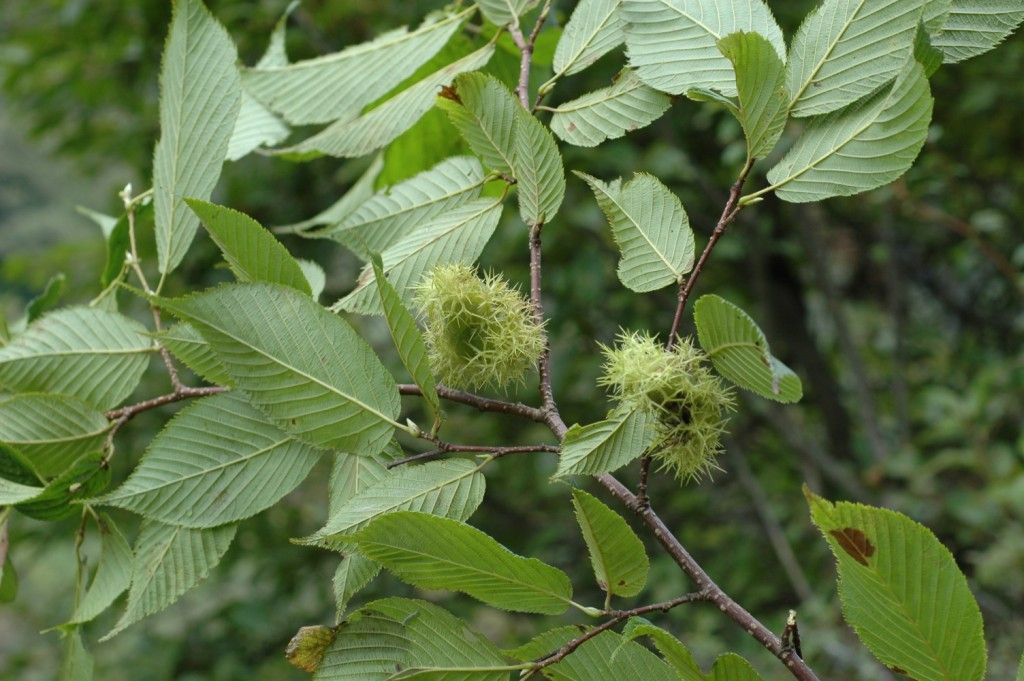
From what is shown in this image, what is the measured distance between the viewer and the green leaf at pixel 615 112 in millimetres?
676

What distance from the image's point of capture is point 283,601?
253cm

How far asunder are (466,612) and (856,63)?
6.90ft

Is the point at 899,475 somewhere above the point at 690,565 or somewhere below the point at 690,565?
below

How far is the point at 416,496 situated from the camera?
573 mm

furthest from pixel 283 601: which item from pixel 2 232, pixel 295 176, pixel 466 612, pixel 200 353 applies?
pixel 2 232

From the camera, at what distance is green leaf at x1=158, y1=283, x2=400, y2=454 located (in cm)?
55

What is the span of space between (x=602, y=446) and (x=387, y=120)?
0.38 metres

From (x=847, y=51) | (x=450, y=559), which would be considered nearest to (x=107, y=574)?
(x=450, y=559)

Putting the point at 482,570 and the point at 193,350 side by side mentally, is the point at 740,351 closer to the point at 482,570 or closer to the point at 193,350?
the point at 482,570

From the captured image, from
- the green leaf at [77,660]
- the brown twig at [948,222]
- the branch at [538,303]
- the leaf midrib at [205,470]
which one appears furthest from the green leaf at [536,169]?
the brown twig at [948,222]

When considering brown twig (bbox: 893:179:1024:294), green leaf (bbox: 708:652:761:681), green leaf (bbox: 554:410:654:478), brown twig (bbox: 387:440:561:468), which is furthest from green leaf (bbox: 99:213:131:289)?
brown twig (bbox: 893:179:1024:294)

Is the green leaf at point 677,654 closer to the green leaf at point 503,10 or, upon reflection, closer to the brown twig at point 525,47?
the brown twig at point 525,47

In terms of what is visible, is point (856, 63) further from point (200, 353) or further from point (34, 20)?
point (34, 20)

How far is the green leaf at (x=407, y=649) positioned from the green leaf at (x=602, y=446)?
0.13 meters
